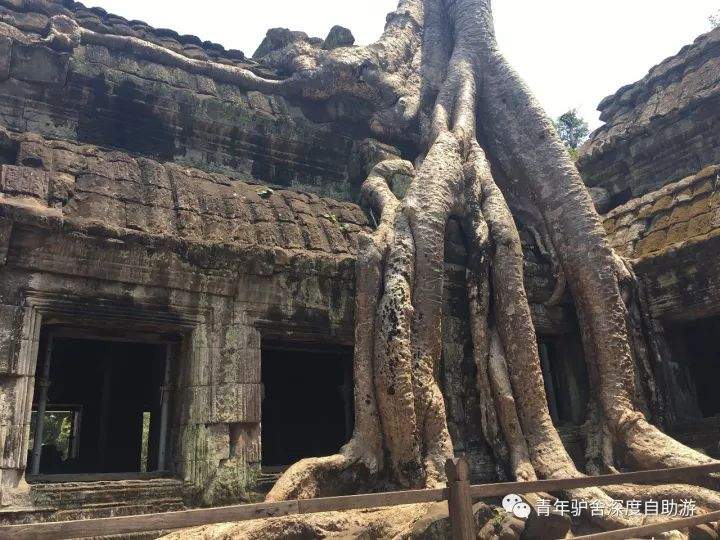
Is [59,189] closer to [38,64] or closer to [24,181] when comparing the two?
[24,181]

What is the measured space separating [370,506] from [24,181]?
3.24m

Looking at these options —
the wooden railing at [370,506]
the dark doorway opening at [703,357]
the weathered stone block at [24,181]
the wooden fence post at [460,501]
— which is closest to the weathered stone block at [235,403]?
→ the wooden railing at [370,506]

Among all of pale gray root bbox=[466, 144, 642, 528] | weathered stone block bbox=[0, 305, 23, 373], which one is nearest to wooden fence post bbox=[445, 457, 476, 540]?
pale gray root bbox=[466, 144, 642, 528]

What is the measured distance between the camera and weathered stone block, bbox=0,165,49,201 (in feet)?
13.5

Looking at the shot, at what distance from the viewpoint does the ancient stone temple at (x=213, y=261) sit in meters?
4.06

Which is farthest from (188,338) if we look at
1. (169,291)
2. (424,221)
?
(424,221)

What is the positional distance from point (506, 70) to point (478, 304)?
3663 millimetres

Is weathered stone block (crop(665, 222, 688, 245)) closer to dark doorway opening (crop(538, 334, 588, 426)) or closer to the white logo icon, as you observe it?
dark doorway opening (crop(538, 334, 588, 426))

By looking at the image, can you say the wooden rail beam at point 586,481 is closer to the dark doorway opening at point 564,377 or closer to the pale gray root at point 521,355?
the pale gray root at point 521,355

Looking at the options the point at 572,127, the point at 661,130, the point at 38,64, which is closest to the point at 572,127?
the point at 572,127

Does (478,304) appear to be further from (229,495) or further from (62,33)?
(62,33)

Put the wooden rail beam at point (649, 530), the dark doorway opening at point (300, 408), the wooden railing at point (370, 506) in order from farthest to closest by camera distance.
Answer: the dark doorway opening at point (300, 408) → the wooden rail beam at point (649, 530) → the wooden railing at point (370, 506)

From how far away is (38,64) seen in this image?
561 cm

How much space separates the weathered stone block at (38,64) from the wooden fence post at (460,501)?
5048mm
